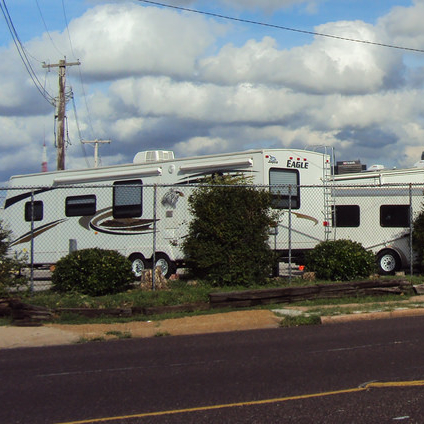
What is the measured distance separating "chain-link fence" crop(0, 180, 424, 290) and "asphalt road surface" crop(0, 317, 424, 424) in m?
7.22

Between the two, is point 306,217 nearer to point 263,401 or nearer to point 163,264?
point 163,264

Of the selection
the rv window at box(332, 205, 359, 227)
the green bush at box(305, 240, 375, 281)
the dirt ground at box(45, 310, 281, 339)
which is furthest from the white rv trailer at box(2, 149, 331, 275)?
the dirt ground at box(45, 310, 281, 339)

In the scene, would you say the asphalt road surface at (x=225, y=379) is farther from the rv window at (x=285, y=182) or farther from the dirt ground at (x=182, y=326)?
the rv window at (x=285, y=182)

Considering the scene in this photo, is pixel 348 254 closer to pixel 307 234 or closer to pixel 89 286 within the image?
pixel 307 234

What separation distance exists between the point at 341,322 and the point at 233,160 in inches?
267

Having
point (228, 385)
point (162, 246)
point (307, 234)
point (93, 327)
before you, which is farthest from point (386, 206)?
point (228, 385)

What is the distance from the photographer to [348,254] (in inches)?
596

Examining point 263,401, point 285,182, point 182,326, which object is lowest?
point 263,401

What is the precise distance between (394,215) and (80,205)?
9.36 meters

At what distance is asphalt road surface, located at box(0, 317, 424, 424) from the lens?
5805 mm

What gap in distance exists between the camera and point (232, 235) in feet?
47.1

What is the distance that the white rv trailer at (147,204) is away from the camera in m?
17.2

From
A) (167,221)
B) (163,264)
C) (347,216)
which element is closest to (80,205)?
(167,221)

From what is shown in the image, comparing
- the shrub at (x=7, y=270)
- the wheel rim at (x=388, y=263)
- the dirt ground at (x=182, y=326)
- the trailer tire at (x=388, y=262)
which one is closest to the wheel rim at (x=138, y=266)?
the shrub at (x=7, y=270)
